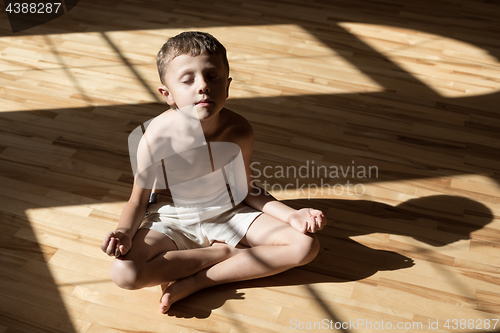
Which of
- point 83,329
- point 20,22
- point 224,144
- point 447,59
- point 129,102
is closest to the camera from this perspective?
point 83,329

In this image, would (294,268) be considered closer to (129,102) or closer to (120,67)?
(129,102)

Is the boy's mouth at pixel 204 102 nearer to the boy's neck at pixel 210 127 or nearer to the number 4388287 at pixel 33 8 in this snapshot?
the boy's neck at pixel 210 127

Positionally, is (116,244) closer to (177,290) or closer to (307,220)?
(177,290)

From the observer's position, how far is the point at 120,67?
2.56 m

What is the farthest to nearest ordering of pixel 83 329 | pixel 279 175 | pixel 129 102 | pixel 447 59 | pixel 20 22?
pixel 20 22 → pixel 447 59 → pixel 129 102 → pixel 279 175 → pixel 83 329

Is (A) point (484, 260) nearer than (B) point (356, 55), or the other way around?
(A) point (484, 260)

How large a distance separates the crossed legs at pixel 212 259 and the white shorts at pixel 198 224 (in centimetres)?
3

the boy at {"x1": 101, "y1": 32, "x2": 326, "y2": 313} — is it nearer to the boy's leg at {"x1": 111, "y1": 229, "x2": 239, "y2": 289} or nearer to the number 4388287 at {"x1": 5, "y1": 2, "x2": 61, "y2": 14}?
the boy's leg at {"x1": 111, "y1": 229, "x2": 239, "y2": 289}

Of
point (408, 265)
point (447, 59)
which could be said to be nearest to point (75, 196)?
point (408, 265)

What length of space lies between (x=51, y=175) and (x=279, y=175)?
91 centimetres

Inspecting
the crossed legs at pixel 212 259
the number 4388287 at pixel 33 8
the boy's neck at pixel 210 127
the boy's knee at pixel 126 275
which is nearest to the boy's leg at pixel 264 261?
the crossed legs at pixel 212 259

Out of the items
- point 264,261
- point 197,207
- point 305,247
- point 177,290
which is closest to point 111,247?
point 177,290

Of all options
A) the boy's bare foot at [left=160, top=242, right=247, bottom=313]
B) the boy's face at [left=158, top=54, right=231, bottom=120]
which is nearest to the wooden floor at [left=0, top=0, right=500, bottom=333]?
the boy's bare foot at [left=160, top=242, right=247, bottom=313]

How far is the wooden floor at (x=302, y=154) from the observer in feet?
4.85
